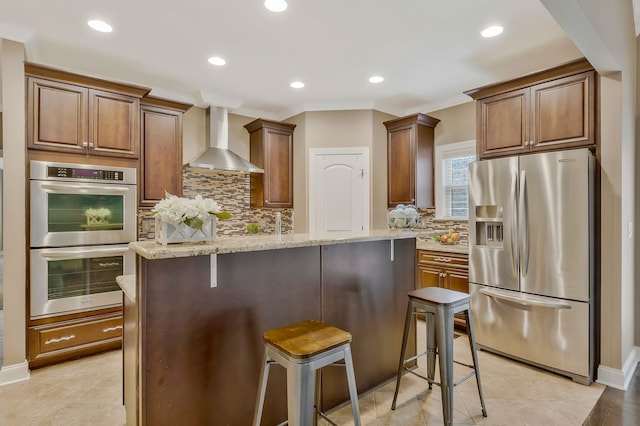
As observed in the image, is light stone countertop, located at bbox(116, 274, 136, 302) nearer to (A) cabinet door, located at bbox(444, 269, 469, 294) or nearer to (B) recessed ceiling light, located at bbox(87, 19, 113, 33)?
(B) recessed ceiling light, located at bbox(87, 19, 113, 33)

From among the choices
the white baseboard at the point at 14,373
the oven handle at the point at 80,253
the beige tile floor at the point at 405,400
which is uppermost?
the oven handle at the point at 80,253

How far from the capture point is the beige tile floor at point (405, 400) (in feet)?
7.09

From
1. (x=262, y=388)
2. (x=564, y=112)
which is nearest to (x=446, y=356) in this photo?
(x=262, y=388)

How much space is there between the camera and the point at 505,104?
10.4ft

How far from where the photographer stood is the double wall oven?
112 inches

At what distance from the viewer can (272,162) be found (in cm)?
475

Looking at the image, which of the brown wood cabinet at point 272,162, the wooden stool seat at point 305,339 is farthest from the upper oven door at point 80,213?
the wooden stool seat at point 305,339

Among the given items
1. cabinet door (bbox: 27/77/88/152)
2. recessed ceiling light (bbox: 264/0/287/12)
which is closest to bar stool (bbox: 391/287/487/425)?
recessed ceiling light (bbox: 264/0/287/12)

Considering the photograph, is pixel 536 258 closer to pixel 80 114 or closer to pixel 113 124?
pixel 113 124

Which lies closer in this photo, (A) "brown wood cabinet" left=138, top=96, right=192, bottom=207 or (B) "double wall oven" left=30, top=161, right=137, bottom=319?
(B) "double wall oven" left=30, top=161, right=137, bottom=319

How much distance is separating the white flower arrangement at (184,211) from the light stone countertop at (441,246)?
117 inches

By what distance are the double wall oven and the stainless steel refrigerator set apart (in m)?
3.41

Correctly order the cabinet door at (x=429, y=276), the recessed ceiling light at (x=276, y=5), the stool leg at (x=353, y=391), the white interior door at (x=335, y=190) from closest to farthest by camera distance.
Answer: the stool leg at (x=353, y=391) < the recessed ceiling light at (x=276, y=5) < the cabinet door at (x=429, y=276) < the white interior door at (x=335, y=190)

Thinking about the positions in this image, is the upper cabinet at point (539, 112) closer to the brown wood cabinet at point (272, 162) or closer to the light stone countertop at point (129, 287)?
the brown wood cabinet at point (272, 162)
